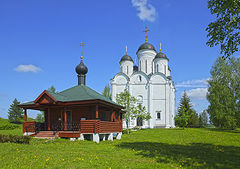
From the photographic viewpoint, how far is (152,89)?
41688 mm

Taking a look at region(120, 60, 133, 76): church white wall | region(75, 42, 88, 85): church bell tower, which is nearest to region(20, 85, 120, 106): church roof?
region(75, 42, 88, 85): church bell tower

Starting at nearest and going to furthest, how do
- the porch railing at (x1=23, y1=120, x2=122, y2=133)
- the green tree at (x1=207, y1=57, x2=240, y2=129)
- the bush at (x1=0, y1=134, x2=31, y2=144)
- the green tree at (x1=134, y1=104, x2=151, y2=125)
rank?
1. the bush at (x1=0, y1=134, x2=31, y2=144)
2. the porch railing at (x1=23, y1=120, x2=122, y2=133)
3. the green tree at (x1=207, y1=57, x2=240, y2=129)
4. the green tree at (x1=134, y1=104, x2=151, y2=125)

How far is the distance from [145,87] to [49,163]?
3475 centimetres

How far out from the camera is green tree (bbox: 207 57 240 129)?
3308cm

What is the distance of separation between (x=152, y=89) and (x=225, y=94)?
1261 centimetres

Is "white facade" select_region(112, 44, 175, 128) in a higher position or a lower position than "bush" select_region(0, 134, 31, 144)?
higher

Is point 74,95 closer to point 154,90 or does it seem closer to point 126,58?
point 154,90

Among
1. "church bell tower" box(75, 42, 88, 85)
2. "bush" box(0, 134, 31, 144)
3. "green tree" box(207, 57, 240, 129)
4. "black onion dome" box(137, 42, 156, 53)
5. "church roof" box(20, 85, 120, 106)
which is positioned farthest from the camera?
"black onion dome" box(137, 42, 156, 53)

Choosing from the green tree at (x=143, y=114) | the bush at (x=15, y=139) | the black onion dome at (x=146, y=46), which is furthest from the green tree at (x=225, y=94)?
the bush at (x=15, y=139)

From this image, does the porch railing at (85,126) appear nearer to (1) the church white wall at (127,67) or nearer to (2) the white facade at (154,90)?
(2) the white facade at (154,90)

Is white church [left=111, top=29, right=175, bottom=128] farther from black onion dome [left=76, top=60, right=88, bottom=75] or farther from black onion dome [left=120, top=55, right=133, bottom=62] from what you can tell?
black onion dome [left=76, top=60, right=88, bottom=75]

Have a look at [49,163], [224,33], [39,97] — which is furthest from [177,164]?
[39,97]

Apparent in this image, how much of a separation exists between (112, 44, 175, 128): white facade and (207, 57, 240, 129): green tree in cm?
740

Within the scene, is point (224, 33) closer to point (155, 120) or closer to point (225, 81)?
point (225, 81)
